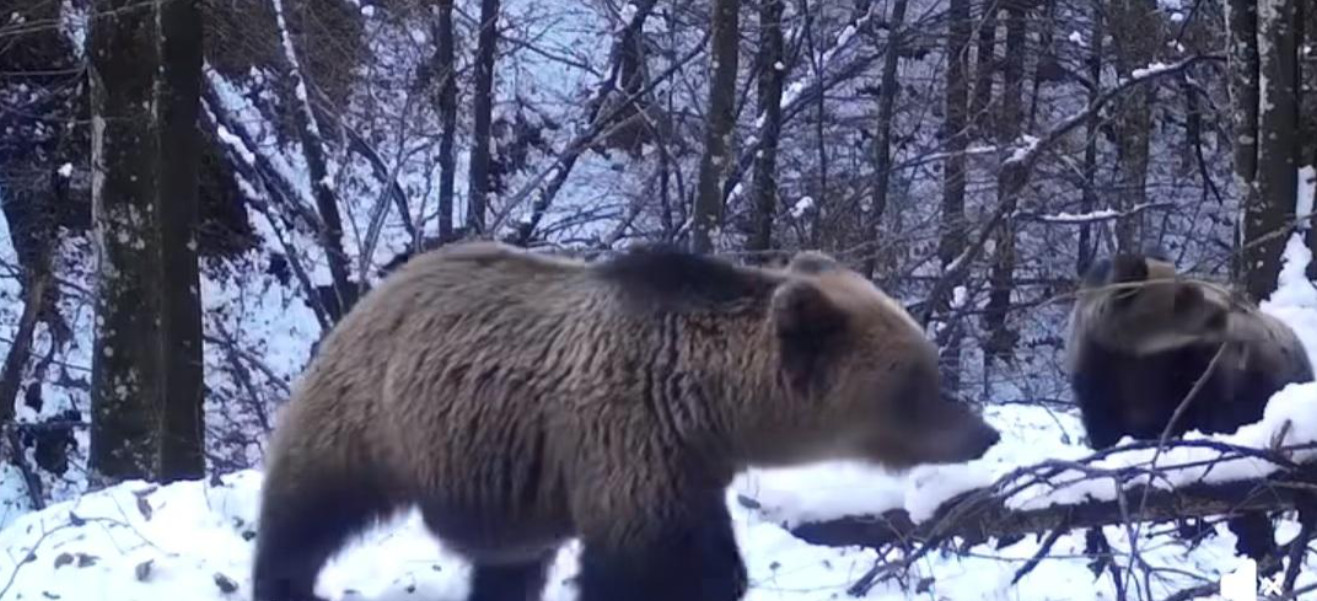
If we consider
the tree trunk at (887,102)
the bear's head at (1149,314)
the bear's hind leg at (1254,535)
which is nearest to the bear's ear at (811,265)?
the bear's hind leg at (1254,535)

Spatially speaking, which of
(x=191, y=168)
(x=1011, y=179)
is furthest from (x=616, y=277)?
(x=1011, y=179)

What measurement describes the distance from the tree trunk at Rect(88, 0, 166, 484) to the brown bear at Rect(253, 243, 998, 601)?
704 centimetres

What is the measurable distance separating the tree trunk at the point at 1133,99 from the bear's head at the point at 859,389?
1475 cm

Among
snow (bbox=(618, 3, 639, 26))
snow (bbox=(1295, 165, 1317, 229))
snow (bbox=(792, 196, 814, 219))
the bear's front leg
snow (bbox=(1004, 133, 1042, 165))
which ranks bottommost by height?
the bear's front leg

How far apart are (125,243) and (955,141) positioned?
40.2 feet

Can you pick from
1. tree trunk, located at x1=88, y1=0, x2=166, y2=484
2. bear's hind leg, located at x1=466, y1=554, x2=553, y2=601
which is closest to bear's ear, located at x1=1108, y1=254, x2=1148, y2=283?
bear's hind leg, located at x1=466, y1=554, x2=553, y2=601

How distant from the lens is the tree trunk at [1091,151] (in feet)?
62.0

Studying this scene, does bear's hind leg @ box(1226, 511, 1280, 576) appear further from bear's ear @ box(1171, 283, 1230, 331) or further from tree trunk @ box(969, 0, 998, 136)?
tree trunk @ box(969, 0, 998, 136)

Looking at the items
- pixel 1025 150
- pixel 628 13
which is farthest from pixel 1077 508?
pixel 628 13

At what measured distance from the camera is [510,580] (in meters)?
5.93

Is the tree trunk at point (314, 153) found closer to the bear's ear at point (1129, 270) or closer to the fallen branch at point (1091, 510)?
the bear's ear at point (1129, 270)

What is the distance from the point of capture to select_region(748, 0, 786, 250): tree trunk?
1675 centimetres

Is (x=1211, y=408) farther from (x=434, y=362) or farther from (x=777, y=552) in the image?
(x=434, y=362)

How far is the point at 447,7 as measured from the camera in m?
18.8
